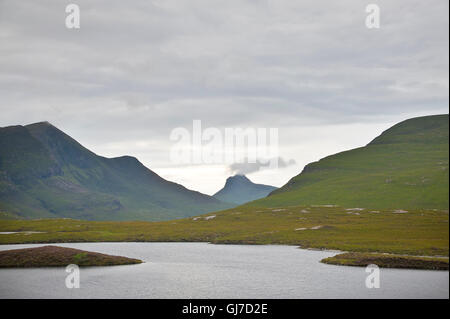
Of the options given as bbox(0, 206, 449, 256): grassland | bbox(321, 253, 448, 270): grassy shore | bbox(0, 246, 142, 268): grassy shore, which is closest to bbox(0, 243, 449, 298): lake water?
bbox(321, 253, 448, 270): grassy shore

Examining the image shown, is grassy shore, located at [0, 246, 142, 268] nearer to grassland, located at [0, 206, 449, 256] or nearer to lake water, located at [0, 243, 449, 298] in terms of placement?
lake water, located at [0, 243, 449, 298]

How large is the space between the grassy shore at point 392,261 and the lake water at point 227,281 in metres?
3.51

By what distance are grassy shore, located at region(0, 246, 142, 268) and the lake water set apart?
4509 mm

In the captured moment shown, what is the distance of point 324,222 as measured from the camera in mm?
183000

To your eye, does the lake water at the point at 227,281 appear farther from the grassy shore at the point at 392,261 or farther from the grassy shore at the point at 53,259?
the grassy shore at the point at 53,259

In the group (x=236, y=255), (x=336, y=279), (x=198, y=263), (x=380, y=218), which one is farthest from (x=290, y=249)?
(x=380, y=218)

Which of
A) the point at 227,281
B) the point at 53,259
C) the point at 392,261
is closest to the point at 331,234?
the point at 392,261

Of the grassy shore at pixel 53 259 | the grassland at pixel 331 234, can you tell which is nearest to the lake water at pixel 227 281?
the grassy shore at pixel 53 259

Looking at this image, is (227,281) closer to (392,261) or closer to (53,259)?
(392,261)

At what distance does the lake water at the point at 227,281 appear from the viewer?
7031cm
